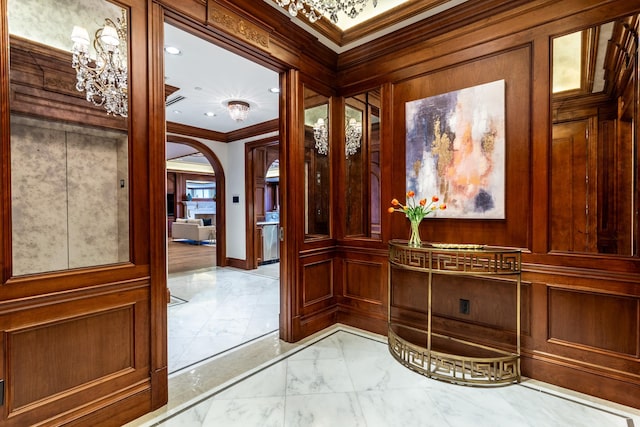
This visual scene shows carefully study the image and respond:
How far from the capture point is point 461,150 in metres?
2.65

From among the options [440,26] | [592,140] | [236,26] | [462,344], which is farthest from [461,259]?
[236,26]

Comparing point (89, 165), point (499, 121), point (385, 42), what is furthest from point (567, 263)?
point (89, 165)

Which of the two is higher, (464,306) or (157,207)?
(157,207)

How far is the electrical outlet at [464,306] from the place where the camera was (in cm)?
264

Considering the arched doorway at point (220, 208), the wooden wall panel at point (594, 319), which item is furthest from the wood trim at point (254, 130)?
the wooden wall panel at point (594, 319)

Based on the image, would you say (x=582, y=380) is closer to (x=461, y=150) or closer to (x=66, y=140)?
(x=461, y=150)

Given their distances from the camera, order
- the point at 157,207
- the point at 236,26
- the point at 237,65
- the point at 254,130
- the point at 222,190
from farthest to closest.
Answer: the point at 222,190, the point at 254,130, the point at 237,65, the point at 236,26, the point at 157,207

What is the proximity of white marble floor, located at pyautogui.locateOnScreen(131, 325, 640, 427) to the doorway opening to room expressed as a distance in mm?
653

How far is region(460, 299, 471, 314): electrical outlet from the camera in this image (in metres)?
2.64

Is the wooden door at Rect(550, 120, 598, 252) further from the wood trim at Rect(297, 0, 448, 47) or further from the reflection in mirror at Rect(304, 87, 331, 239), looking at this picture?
the reflection in mirror at Rect(304, 87, 331, 239)

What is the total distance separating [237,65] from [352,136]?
1530 mm

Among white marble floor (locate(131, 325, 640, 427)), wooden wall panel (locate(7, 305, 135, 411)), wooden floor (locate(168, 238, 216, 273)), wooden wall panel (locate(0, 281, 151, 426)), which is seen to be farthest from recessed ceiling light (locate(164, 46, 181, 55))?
wooden floor (locate(168, 238, 216, 273))

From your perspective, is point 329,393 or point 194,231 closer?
point 329,393

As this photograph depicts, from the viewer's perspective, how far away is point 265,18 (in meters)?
2.60
